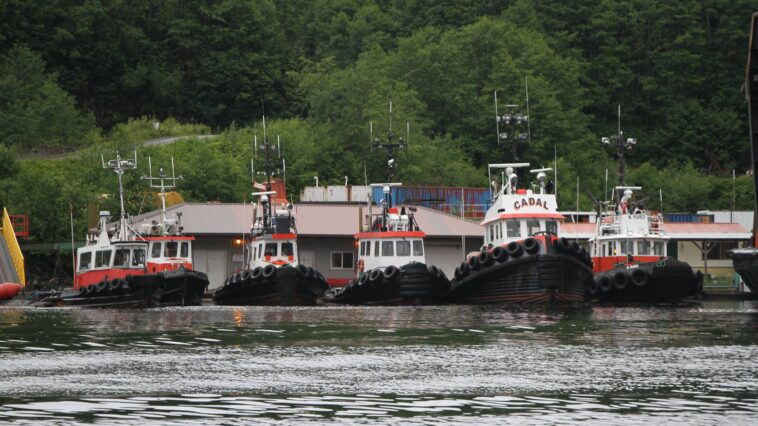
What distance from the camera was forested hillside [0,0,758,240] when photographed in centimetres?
8719

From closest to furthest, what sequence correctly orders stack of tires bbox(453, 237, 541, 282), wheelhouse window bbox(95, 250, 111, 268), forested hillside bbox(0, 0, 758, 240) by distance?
stack of tires bbox(453, 237, 541, 282) < wheelhouse window bbox(95, 250, 111, 268) < forested hillside bbox(0, 0, 758, 240)

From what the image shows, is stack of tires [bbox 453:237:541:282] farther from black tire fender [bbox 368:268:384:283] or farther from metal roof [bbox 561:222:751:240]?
metal roof [bbox 561:222:751:240]

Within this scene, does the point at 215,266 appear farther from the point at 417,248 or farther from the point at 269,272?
the point at 417,248

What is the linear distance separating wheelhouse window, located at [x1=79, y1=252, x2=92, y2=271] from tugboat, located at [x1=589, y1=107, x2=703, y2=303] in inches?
717

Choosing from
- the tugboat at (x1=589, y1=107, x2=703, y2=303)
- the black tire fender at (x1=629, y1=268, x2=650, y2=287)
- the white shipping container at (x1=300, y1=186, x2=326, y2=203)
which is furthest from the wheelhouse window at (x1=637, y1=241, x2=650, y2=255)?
the white shipping container at (x1=300, y1=186, x2=326, y2=203)

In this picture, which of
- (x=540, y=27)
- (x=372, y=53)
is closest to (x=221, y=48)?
(x=372, y=53)

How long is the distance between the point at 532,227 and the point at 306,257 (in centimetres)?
1632

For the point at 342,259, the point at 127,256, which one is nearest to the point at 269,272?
the point at 127,256

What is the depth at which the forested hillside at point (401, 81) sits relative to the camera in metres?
87.2

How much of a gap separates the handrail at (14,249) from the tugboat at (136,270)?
14.9 feet

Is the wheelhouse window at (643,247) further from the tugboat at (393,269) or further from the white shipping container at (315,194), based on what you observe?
the white shipping container at (315,194)

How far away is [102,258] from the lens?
50.8 meters

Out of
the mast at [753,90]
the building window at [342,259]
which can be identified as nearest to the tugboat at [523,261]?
the mast at [753,90]

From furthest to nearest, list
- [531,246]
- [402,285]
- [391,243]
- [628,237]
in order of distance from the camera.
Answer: [628,237], [391,243], [402,285], [531,246]
